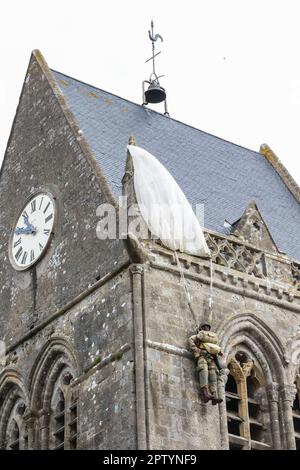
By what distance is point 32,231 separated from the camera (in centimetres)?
3572

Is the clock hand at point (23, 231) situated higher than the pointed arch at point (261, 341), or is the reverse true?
the clock hand at point (23, 231)

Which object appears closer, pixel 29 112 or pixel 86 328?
pixel 86 328

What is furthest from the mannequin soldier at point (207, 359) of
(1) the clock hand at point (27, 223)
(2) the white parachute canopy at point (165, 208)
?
(1) the clock hand at point (27, 223)

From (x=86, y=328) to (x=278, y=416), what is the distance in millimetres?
3969

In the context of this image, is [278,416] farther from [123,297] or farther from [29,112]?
[29,112]

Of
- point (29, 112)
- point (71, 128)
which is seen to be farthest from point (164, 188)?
point (29, 112)

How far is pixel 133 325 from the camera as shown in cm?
3139

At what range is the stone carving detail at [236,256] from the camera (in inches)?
Answer: 1337

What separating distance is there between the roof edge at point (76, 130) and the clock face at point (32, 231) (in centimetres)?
134

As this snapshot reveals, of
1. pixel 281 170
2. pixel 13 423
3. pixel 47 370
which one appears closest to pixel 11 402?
pixel 13 423

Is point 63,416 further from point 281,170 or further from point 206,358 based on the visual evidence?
point 281,170

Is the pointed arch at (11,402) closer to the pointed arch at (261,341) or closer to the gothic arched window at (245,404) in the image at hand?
the gothic arched window at (245,404)

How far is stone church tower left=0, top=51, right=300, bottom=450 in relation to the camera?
3114cm

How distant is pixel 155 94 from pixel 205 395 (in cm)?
1267
